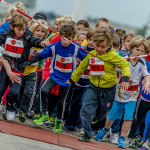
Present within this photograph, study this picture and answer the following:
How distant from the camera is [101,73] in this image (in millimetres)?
5730

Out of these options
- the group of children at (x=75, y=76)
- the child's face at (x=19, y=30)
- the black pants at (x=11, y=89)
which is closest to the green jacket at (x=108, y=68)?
the group of children at (x=75, y=76)

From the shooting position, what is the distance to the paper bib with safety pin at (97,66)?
5.71 meters

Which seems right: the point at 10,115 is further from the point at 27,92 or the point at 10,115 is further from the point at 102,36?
the point at 102,36

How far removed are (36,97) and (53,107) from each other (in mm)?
917

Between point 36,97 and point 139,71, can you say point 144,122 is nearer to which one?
point 139,71

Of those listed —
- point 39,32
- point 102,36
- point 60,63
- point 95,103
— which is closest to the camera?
point 102,36

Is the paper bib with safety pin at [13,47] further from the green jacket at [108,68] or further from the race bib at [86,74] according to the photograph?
the race bib at [86,74]

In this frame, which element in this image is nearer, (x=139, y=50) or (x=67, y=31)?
(x=67, y=31)

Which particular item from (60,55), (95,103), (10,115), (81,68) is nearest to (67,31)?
(60,55)

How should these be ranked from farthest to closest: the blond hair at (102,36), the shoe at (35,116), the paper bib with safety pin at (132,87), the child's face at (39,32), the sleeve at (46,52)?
the child's face at (39,32) < the shoe at (35,116) < the paper bib with safety pin at (132,87) < the sleeve at (46,52) < the blond hair at (102,36)

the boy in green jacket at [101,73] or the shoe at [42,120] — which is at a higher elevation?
the boy in green jacket at [101,73]

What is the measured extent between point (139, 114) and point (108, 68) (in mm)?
1416

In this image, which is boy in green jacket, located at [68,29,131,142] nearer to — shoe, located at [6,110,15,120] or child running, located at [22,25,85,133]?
child running, located at [22,25,85,133]

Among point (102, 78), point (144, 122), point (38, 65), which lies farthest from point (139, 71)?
point (38, 65)
